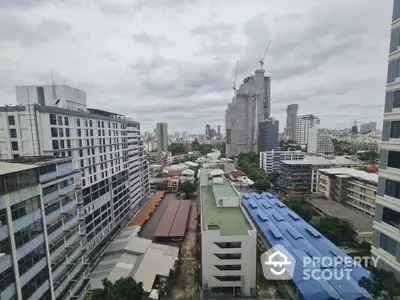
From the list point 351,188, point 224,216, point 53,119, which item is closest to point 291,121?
point 351,188

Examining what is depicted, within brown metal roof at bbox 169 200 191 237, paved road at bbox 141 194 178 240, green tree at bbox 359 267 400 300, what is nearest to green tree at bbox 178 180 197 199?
paved road at bbox 141 194 178 240

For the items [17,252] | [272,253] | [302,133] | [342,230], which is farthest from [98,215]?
A: [302,133]

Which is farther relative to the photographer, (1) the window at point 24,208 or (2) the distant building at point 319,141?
(2) the distant building at point 319,141

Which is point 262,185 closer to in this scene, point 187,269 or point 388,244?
point 187,269

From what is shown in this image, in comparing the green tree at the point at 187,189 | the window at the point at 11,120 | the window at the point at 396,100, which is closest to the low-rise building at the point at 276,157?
the green tree at the point at 187,189

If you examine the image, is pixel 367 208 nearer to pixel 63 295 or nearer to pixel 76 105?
pixel 63 295

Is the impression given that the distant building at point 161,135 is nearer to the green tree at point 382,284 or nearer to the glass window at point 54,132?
the glass window at point 54,132
